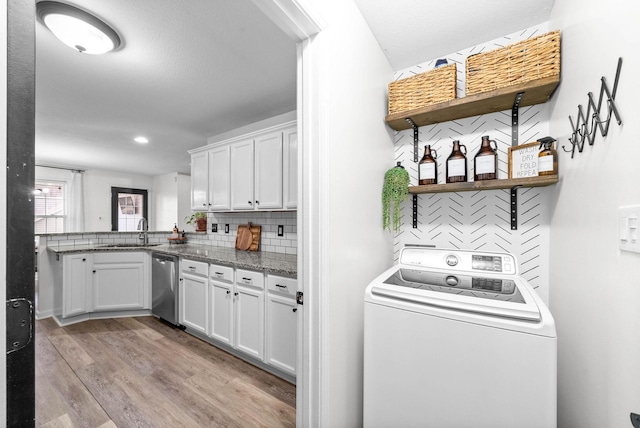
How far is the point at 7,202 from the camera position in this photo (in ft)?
1.44

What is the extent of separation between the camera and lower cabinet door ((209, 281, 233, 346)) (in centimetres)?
240

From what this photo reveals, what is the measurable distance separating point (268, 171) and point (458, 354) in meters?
2.25

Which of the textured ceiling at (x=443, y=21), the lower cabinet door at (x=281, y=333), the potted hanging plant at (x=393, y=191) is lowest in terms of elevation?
the lower cabinet door at (x=281, y=333)

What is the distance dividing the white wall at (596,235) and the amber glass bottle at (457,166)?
425mm

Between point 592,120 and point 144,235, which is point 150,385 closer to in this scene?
point 144,235

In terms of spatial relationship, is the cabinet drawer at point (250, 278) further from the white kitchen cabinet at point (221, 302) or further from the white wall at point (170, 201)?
the white wall at point (170, 201)

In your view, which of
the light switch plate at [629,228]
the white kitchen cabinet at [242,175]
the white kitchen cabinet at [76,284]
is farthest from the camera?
the white kitchen cabinet at [76,284]

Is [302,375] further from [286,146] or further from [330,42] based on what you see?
[286,146]

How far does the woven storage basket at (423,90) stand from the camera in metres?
1.57

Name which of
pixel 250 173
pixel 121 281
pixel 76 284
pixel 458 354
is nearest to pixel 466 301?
pixel 458 354

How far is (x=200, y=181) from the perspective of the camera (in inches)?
138

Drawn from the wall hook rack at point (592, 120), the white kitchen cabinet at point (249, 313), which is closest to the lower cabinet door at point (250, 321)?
the white kitchen cabinet at point (249, 313)

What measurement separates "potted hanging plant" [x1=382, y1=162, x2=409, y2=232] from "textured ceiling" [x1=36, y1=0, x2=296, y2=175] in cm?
112

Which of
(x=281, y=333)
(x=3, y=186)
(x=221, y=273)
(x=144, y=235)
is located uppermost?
(x=3, y=186)
